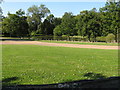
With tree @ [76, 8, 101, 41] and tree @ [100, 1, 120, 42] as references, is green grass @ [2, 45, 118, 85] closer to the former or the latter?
tree @ [100, 1, 120, 42]

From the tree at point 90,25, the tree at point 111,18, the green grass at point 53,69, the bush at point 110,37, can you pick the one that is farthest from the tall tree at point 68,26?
the green grass at point 53,69

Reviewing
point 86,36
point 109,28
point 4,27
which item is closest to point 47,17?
point 4,27

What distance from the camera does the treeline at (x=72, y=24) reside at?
41.3m

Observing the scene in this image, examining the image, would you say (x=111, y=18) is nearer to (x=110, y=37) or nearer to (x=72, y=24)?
(x=110, y=37)

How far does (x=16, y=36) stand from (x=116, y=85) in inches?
2645

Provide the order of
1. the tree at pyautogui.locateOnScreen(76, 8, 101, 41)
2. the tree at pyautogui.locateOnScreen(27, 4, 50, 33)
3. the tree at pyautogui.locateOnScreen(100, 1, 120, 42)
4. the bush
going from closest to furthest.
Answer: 1. the tree at pyautogui.locateOnScreen(100, 1, 120, 42)
2. the bush
3. the tree at pyautogui.locateOnScreen(76, 8, 101, 41)
4. the tree at pyautogui.locateOnScreen(27, 4, 50, 33)

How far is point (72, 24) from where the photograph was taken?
5566 cm

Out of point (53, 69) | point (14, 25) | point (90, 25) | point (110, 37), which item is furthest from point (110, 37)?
point (14, 25)

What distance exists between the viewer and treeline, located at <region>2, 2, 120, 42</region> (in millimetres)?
41303

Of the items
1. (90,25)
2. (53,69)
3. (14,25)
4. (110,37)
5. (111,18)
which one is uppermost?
(14,25)

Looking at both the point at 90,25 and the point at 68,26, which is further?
the point at 68,26

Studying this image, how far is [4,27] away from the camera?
63875 millimetres

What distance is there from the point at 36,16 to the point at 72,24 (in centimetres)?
2487

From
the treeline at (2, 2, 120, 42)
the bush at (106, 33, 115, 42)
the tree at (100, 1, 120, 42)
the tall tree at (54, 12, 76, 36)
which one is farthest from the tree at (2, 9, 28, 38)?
the bush at (106, 33, 115, 42)
